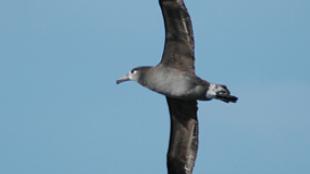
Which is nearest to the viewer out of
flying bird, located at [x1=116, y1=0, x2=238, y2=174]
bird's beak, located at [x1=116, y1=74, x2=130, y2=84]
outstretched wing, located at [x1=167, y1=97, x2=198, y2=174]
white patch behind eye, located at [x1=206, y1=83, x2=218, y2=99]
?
white patch behind eye, located at [x1=206, y1=83, x2=218, y2=99]

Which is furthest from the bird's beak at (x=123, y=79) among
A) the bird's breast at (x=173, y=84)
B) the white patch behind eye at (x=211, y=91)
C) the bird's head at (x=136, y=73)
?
the white patch behind eye at (x=211, y=91)

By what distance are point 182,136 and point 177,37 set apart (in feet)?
11.4

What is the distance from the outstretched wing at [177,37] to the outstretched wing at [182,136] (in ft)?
5.67

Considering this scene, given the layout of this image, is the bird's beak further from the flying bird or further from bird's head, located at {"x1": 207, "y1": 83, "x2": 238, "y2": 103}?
bird's head, located at {"x1": 207, "y1": 83, "x2": 238, "y2": 103}

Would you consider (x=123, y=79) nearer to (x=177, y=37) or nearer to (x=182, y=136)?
(x=182, y=136)

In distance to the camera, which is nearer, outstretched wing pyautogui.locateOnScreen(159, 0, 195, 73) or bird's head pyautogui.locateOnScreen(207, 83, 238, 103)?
bird's head pyautogui.locateOnScreen(207, 83, 238, 103)

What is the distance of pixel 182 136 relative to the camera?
110 feet

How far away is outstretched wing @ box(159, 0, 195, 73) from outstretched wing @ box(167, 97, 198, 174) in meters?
1.73

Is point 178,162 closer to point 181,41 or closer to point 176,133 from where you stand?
point 176,133

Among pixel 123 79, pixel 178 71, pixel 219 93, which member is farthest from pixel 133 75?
pixel 219 93

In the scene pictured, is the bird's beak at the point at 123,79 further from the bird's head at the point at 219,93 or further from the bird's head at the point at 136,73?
the bird's head at the point at 219,93

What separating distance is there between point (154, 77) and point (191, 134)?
8.99 ft

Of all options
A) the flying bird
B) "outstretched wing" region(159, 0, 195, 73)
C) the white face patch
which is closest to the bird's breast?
the flying bird

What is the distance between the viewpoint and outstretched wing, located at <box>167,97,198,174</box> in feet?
108
